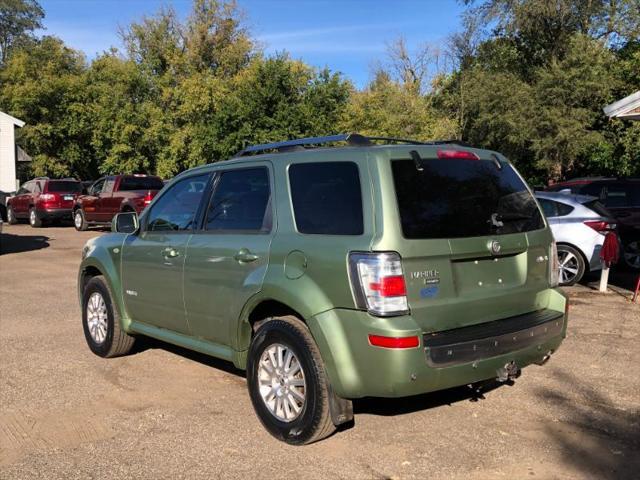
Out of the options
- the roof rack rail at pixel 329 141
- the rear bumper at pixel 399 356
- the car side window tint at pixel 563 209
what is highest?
the roof rack rail at pixel 329 141

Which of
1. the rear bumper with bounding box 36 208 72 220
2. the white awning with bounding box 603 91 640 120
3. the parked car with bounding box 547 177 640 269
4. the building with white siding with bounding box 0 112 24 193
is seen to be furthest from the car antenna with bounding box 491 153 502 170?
the building with white siding with bounding box 0 112 24 193

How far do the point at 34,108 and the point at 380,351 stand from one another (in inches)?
1333

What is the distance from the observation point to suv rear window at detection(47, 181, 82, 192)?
937 inches

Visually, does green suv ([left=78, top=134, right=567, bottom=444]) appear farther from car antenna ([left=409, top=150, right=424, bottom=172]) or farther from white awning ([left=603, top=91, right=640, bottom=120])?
white awning ([left=603, top=91, right=640, bottom=120])

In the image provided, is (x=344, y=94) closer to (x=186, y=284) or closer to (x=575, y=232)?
(x=575, y=232)

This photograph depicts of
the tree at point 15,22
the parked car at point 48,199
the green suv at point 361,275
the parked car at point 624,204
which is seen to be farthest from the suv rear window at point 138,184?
the tree at point 15,22

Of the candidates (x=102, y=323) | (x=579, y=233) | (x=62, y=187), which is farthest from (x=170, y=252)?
(x=62, y=187)

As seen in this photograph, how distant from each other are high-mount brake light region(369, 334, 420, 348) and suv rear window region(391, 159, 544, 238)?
0.60 metres

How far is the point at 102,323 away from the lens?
622 centimetres

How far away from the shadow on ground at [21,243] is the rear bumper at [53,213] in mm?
2592

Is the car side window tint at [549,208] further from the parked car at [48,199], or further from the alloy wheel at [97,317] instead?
the parked car at [48,199]

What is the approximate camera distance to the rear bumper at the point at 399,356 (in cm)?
361

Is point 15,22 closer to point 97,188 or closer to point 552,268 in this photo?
point 97,188

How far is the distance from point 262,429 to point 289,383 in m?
0.51
